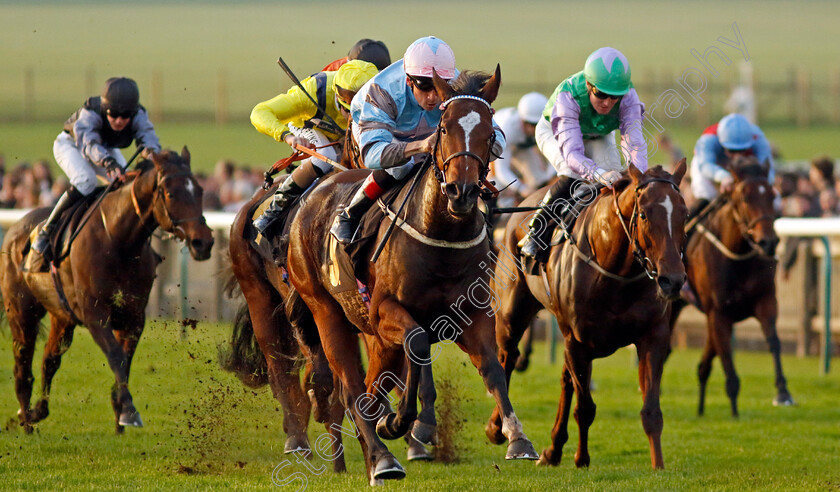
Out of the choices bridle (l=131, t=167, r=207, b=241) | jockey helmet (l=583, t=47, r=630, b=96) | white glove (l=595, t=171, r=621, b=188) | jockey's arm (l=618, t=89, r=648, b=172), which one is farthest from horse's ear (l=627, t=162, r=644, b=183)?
bridle (l=131, t=167, r=207, b=241)

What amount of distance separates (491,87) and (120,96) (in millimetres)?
4013

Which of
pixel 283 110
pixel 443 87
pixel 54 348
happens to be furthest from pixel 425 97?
pixel 54 348

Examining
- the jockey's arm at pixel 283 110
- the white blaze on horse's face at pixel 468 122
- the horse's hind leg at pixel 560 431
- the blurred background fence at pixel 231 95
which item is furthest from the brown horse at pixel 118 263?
the blurred background fence at pixel 231 95

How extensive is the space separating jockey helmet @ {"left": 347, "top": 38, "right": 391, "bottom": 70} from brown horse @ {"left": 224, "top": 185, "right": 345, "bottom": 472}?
1001 mm

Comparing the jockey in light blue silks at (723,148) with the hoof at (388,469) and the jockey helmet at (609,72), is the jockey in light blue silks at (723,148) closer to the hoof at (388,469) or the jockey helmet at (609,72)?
the jockey helmet at (609,72)

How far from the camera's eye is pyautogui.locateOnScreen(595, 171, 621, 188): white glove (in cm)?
593

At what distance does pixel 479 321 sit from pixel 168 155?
3540 mm

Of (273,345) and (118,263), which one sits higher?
(118,263)

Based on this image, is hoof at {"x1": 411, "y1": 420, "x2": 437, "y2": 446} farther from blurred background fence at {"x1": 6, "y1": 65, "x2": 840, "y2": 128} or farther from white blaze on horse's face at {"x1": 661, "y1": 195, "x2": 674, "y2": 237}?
blurred background fence at {"x1": 6, "y1": 65, "x2": 840, "y2": 128}

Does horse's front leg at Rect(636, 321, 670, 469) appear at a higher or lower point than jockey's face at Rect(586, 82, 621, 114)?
lower

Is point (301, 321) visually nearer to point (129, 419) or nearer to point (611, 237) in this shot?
point (129, 419)

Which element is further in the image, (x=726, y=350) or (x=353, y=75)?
(x=726, y=350)

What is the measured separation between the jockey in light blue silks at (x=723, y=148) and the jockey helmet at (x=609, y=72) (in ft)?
9.90

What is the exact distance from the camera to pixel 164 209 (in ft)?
24.1
